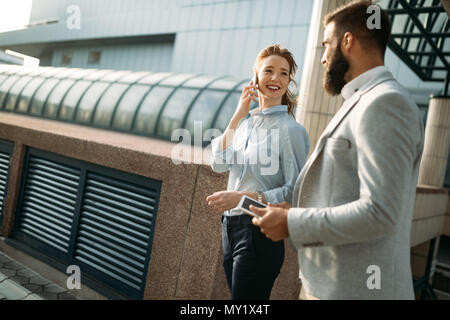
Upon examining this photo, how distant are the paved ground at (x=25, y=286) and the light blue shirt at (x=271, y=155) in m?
3.70

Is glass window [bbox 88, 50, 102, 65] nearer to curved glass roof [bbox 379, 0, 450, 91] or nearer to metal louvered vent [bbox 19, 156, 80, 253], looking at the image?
metal louvered vent [bbox 19, 156, 80, 253]

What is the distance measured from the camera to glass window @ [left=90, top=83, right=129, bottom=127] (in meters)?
10.3

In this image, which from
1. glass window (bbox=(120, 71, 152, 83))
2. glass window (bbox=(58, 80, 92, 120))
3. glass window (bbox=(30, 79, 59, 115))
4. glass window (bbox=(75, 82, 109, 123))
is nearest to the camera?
glass window (bbox=(75, 82, 109, 123))

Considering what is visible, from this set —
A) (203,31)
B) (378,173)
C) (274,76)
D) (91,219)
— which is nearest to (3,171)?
(91,219)

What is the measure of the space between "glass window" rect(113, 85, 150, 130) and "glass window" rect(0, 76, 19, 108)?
6.46 metres

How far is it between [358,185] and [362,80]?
0.48 metres

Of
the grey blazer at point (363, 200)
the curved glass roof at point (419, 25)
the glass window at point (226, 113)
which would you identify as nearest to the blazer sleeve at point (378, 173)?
the grey blazer at point (363, 200)

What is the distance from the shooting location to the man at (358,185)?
1.27 m

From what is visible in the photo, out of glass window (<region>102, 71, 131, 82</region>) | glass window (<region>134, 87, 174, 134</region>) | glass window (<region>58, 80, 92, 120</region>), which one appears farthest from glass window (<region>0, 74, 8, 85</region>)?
glass window (<region>134, 87, 174, 134</region>)

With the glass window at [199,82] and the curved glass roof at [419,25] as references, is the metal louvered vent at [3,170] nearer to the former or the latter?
the glass window at [199,82]

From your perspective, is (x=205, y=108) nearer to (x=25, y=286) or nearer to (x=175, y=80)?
(x=175, y=80)

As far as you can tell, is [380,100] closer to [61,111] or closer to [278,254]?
[278,254]

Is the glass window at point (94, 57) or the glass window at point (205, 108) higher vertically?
the glass window at point (94, 57)

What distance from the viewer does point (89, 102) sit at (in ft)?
36.1
